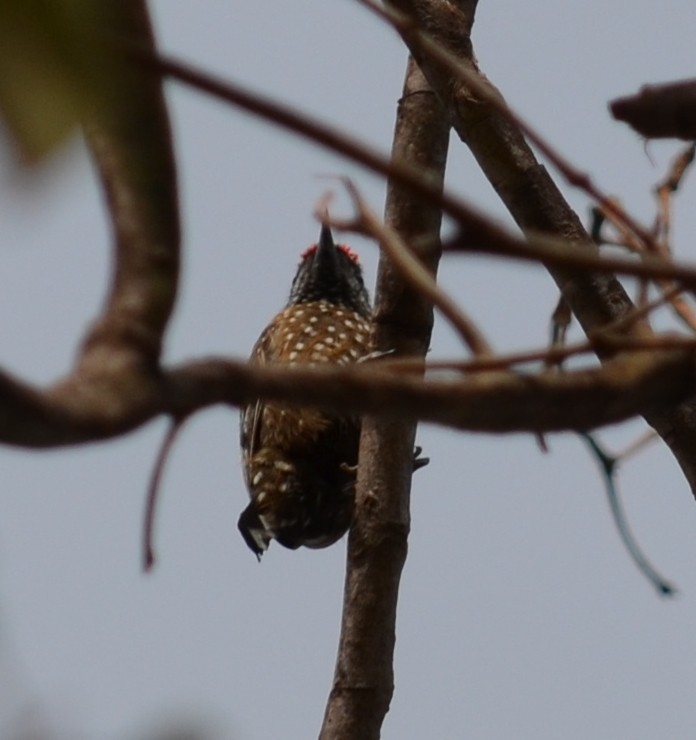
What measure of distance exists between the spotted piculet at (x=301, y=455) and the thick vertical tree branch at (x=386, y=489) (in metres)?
0.91

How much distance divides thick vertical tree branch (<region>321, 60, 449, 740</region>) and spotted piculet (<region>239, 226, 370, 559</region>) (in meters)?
0.91

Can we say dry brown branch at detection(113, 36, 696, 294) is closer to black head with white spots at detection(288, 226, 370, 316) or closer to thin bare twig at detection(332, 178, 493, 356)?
thin bare twig at detection(332, 178, 493, 356)

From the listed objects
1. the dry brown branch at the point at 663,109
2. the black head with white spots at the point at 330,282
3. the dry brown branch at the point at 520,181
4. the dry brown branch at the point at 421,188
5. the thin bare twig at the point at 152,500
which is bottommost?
the thin bare twig at the point at 152,500

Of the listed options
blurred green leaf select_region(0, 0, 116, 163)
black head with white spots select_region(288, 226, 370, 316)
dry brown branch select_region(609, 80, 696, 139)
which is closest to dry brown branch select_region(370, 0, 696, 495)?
dry brown branch select_region(609, 80, 696, 139)

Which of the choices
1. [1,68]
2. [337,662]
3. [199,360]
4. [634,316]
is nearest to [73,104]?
[1,68]

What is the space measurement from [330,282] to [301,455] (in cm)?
175

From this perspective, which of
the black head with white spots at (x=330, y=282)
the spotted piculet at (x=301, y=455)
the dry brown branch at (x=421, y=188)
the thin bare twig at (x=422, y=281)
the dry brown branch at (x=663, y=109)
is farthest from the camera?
the black head with white spots at (x=330, y=282)

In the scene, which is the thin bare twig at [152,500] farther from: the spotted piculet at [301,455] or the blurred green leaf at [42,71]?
the spotted piculet at [301,455]

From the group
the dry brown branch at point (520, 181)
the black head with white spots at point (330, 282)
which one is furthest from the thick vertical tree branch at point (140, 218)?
the black head with white spots at point (330, 282)

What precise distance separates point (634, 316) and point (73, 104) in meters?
0.87

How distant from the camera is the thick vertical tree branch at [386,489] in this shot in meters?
3.13

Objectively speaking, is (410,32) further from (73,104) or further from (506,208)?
(506,208)

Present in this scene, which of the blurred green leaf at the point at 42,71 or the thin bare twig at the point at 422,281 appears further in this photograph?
the thin bare twig at the point at 422,281

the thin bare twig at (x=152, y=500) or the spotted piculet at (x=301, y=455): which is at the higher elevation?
the spotted piculet at (x=301, y=455)
